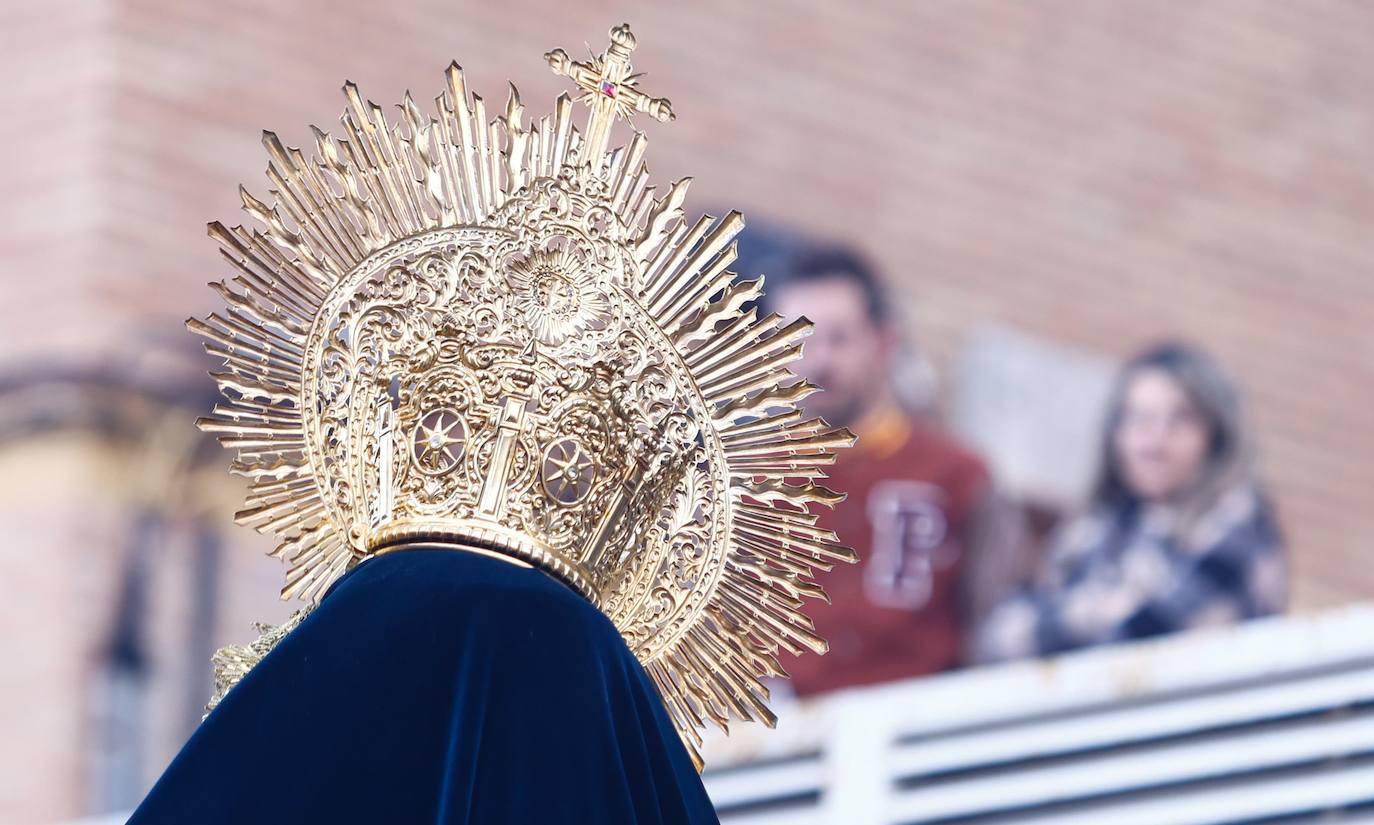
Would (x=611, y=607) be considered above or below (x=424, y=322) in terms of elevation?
below

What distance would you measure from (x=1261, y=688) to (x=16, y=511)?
3284mm

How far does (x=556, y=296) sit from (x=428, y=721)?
0.40 m

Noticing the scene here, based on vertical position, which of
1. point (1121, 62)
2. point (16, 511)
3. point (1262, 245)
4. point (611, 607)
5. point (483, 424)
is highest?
point (1121, 62)

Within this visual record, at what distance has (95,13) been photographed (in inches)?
260

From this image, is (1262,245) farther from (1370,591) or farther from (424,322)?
(424,322)

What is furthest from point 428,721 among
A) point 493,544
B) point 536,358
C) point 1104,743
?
point 1104,743

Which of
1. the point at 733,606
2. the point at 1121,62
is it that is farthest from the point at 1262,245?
the point at 733,606

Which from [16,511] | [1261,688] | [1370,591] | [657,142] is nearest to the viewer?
[1261,688]

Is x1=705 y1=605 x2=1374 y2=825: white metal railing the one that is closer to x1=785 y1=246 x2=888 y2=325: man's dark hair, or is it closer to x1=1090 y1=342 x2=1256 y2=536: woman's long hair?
x1=785 y1=246 x2=888 y2=325: man's dark hair

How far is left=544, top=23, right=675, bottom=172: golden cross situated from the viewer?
221 centimetres

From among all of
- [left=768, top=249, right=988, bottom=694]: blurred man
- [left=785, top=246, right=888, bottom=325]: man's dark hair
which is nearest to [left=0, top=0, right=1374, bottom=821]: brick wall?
[left=785, top=246, right=888, bottom=325]: man's dark hair

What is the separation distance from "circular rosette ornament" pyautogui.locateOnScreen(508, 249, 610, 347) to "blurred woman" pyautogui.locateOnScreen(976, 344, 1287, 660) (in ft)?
15.0

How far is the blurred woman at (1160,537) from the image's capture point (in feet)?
21.9

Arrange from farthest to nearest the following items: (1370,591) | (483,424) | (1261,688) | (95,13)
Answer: (1370,591)
(95,13)
(1261,688)
(483,424)
